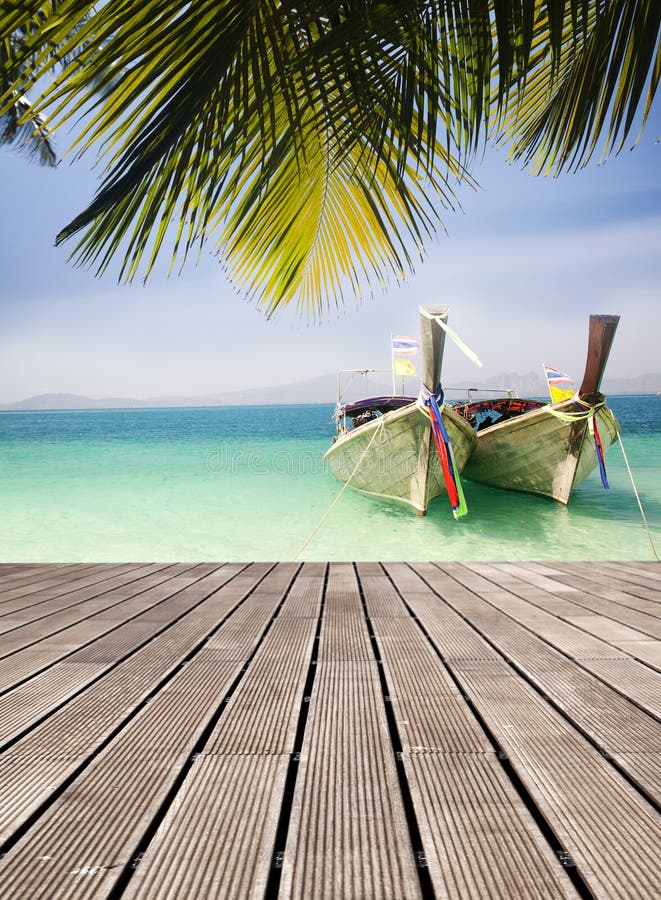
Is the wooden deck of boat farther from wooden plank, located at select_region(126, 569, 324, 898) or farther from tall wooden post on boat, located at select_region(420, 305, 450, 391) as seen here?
tall wooden post on boat, located at select_region(420, 305, 450, 391)

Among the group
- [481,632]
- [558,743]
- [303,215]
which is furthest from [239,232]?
[558,743]

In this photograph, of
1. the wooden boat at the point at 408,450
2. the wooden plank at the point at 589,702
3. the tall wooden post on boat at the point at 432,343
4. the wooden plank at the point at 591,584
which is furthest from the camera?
the wooden boat at the point at 408,450

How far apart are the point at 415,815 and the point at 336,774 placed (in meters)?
0.18

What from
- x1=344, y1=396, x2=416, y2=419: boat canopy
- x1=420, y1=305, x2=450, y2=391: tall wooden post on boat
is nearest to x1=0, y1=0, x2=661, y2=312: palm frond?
x1=420, y1=305, x2=450, y2=391: tall wooden post on boat

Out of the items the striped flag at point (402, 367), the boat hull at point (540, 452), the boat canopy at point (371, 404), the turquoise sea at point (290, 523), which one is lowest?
the turquoise sea at point (290, 523)

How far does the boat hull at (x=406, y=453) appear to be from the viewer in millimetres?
9297

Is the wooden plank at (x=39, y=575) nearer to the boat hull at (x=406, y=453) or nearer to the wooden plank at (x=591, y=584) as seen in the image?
the wooden plank at (x=591, y=584)

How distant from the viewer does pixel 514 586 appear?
2682 mm

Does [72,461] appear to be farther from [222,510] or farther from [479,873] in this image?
[479,873]

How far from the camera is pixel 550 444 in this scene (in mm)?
10516

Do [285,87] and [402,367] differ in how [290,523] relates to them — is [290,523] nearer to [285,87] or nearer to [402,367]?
[402,367]

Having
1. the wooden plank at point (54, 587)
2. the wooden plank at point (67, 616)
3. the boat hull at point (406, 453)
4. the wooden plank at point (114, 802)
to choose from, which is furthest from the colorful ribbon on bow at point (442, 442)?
the wooden plank at point (114, 802)

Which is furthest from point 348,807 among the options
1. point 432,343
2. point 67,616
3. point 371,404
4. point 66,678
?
point 371,404

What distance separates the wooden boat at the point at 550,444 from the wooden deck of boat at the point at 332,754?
26.1 feet
